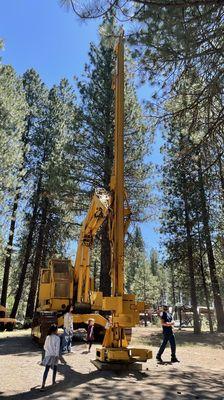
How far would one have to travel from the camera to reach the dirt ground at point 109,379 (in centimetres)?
720

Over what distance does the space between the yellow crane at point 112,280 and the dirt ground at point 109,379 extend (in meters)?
0.65

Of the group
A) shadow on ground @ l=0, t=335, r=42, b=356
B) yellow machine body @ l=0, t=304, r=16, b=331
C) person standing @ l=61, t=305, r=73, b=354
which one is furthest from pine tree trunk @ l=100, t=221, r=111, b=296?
yellow machine body @ l=0, t=304, r=16, b=331

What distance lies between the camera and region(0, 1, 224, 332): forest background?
767 cm

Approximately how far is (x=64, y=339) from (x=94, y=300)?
260 cm

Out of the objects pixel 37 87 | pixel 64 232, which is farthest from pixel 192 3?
pixel 37 87

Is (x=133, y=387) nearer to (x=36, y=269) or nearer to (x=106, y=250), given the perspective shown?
(x=106, y=250)

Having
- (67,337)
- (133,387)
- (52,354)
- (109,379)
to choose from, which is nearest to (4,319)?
(67,337)

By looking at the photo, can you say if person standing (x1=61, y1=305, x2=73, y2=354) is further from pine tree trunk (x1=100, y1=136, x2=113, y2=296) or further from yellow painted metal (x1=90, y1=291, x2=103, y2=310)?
pine tree trunk (x1=100, y1=136, x2=113, y2=296)

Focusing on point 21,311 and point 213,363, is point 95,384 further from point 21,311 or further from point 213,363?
point 21,311

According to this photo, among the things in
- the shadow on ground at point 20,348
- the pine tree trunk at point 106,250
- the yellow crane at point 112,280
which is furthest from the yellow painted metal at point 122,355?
the pine tree trunk at point 106,250

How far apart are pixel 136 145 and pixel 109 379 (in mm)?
13703

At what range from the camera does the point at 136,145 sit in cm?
2053

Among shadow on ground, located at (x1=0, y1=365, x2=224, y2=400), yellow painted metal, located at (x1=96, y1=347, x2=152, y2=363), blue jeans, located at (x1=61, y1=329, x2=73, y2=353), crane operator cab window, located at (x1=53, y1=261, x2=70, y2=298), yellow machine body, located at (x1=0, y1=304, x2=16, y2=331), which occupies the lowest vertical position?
shadow on ground, located at (x1=0, y1=365, x2=224, y2=400)

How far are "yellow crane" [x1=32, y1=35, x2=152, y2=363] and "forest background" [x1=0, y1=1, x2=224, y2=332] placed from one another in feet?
3.85
